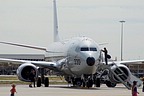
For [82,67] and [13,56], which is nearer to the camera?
[82,67]

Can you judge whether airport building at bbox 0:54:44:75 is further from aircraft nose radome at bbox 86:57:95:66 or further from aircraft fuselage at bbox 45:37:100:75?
aircraft nose radome at bbox 86:57:95:66

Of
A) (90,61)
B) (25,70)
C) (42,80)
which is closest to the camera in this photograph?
(90,61)

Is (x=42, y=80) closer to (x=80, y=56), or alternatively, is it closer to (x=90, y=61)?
(x=80, y=56)

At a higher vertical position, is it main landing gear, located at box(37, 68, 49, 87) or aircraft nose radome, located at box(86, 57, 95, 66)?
aircraft nose radome, located at box(86, 57, 95, 66)

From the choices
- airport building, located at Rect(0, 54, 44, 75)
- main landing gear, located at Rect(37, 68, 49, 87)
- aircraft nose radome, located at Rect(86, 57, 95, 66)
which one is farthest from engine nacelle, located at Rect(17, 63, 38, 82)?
airport building, located at Rect(0, 54, 44, 75)

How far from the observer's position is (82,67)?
4812 centimetres

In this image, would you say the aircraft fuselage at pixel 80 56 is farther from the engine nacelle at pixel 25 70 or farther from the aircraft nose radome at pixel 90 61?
the engine nacelle at pixel 25 70

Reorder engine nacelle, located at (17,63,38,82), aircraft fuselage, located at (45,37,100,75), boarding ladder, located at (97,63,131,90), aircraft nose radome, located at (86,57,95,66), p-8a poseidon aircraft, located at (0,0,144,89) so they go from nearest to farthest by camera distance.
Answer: aircraft nose radome, located at (86,57,95,66)
aircraft fuselage, located at (45,37,100,75)
p-8a poseidon aircraft, located at (0,0,144,89)
boarding ladder, located at (97,63,131,90)
engine nacelle, located at (17,63,38,82)

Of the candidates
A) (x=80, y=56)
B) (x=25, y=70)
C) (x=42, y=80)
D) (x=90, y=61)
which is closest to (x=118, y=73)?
(x=80, y=56)

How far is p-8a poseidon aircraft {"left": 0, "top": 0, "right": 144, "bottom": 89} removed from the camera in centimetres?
4819

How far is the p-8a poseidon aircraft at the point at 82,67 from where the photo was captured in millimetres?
48188

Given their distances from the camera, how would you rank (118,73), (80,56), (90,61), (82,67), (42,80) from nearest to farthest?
1. (90,61)
2. (82,67)
3. (80,56)
4. (118,73)
5. (42,80)

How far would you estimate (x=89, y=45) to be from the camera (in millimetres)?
49000

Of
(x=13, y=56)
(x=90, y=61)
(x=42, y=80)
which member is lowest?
(x=42, y=80)
